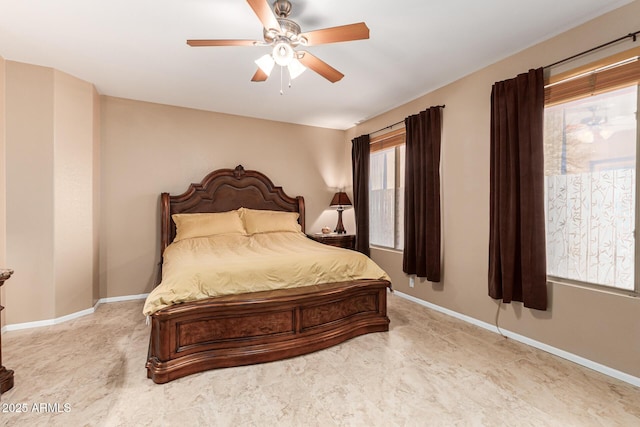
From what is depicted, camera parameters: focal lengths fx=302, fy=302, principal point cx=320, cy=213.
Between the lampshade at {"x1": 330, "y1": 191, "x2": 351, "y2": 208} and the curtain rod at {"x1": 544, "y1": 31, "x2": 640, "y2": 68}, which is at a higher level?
the curtain rod at {"x1": 544, "y1": 31, "x2": 640, "y2": 68}

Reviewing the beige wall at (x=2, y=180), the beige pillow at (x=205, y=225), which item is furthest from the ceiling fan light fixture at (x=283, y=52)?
the beige wall at (x=2, y=180)

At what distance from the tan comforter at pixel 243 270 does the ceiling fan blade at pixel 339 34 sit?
1.74 meters

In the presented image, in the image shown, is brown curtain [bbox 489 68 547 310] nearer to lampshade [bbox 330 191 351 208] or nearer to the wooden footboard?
the wooden footboard

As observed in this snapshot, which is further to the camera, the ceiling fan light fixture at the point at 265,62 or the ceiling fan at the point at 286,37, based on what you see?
the ceiling fan light fixture at the point at 265,62

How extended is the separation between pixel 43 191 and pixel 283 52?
2946 mm

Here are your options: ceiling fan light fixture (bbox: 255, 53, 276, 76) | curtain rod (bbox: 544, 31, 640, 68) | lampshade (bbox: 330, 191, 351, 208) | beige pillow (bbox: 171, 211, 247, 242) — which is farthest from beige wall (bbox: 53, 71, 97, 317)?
curtain rod (bbox: 544, 31, 640, 68)

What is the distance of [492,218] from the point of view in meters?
2.95

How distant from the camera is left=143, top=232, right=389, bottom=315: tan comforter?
2.24 metres

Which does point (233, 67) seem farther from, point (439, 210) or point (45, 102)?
point (439, 210)

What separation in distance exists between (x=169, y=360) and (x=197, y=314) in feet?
1.14

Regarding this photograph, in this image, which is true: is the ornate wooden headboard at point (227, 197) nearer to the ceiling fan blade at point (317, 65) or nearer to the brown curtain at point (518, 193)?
the ceiling fan blade at point (317, 65)

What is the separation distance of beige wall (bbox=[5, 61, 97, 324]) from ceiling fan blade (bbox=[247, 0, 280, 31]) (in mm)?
2750

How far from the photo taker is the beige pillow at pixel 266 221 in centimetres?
425

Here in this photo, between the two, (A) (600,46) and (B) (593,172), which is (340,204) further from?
(A) (600,46)
